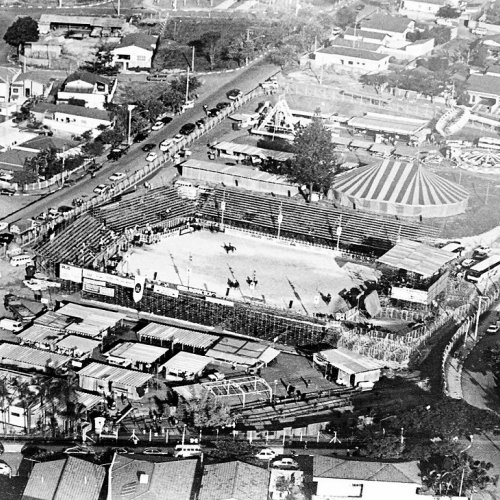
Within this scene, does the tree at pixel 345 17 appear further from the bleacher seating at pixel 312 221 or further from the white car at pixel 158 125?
the bleacher seating at pixel 312 221

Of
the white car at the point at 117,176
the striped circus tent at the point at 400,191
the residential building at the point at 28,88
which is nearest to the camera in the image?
the striped circus tent at the point at 400,191

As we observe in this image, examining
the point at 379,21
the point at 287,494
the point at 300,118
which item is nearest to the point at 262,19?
the point at 379,21

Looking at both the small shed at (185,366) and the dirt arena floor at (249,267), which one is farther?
the dirt arena floor at (249,267)

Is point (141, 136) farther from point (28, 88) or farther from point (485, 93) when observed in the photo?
point (485, 93)

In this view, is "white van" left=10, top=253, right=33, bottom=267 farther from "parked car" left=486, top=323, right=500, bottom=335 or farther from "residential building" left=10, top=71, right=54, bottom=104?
"residential building" left=10, top=71, right=54, bottom=104

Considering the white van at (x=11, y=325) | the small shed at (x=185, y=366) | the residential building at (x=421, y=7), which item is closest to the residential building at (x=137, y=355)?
the small shed at (x=185, y=366)

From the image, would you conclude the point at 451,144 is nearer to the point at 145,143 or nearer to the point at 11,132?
the point at 145,143

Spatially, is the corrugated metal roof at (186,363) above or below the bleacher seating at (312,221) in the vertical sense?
below
